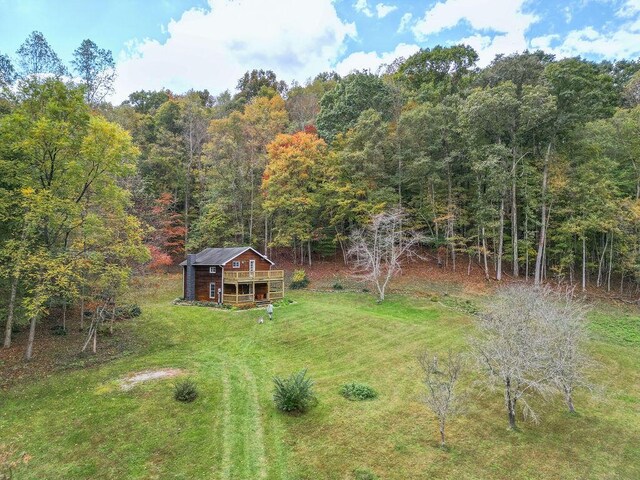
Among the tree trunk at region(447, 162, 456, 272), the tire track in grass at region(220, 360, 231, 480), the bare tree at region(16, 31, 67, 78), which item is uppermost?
the bare tree at region(16, 31, 67, 78)

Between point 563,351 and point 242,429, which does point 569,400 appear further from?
point 242,429

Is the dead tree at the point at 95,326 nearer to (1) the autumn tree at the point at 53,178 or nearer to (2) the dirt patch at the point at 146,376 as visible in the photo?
(1) the autumn tree at the point at 53,178

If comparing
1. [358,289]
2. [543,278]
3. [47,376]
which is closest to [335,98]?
[358,289]

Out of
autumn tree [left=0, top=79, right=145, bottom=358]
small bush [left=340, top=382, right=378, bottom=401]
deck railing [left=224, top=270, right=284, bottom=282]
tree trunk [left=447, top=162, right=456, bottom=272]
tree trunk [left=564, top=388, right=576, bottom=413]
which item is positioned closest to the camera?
tree trunk [left=564, top=388, right=576, bottom=413]

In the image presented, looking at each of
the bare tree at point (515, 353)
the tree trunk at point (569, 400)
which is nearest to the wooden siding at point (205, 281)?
the bare tree at point (515, 353)

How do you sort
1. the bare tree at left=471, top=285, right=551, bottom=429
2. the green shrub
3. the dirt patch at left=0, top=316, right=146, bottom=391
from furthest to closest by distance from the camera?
the green shrub < the dirt patch at left=0, top=316, right=146, bottom=391 < the bare tree at left=471, top=285, right=551, bottom=429

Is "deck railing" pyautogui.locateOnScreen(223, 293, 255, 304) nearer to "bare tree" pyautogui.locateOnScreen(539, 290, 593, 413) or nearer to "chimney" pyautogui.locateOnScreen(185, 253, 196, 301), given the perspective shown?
"chimney" pyautogui.locateOnScreen(185, 253, 196, 301)

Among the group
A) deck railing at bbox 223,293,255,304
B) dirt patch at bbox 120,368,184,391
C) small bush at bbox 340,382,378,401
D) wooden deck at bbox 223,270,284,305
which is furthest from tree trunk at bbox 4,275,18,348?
small bush at bbox 340,382,378,401
